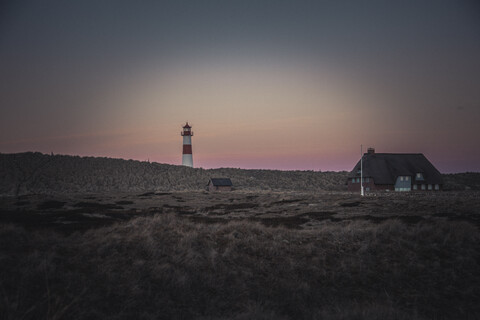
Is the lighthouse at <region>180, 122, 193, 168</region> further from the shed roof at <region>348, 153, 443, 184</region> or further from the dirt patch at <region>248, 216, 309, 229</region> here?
the dirt patch at <region>248, 216, 309, 229</region>

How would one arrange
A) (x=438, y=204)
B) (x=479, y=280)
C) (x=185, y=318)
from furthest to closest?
(x=438, y=204)
(x=479, y=280)
(x=185, y=318)

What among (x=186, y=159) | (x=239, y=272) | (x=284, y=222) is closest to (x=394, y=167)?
(x=284, y=222)

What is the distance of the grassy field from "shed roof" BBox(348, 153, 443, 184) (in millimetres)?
42335

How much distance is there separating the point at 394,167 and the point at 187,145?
51.7 m

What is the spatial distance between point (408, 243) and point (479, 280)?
11.5ft

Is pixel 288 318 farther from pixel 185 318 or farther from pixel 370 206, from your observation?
pixel 370 206

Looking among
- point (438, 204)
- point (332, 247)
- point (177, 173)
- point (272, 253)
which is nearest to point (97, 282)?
point (272, 253)

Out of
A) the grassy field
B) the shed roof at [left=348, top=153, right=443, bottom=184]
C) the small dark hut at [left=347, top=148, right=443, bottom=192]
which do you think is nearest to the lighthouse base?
the small dark hut at [left=347, top=148, right=443, bottom=192]

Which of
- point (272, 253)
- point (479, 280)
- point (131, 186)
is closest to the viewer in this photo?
point (479, 280)

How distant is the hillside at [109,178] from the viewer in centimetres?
7250

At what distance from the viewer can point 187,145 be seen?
92312 mm

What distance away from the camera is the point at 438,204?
105ft

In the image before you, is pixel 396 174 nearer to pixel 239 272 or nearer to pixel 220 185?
pixel 220 185

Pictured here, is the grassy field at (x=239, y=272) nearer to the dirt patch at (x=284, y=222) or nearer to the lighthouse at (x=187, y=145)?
the dirt patch at (x=284, y=222)
